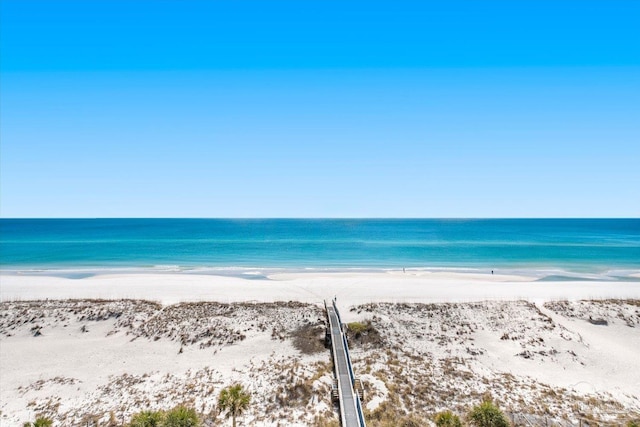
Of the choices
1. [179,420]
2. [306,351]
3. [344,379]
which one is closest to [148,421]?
[179,420]

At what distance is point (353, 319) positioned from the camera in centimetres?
3195

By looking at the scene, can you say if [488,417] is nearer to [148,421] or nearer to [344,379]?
[344,379]

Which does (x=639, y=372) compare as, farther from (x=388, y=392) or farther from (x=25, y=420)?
(x=25, y=420)

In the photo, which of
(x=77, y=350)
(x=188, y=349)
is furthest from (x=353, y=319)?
(x=77, y=350)

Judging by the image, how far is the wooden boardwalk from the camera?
1797 centimetres

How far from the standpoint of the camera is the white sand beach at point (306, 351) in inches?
797

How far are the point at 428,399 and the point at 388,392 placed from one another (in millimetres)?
2359

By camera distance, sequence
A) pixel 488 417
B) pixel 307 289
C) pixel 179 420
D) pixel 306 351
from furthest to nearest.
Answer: pixel 307 289
pixel 306 351
pixel 488 417
pixel 179 420

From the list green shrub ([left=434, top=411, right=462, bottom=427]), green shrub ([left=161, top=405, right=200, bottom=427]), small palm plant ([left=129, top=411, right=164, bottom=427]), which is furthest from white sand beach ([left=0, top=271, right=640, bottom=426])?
small palm plant ([left=129, top=411, right=164, bottom=427])

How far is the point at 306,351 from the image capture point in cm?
2620

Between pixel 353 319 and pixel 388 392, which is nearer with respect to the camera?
pixel 388 392

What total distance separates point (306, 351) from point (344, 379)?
522 centimetres

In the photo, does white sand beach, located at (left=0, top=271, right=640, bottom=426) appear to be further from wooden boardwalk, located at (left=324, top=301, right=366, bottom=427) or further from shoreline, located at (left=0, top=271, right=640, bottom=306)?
wooden boardwalk, located at (left=324, top=301, right=366, bottom=427)

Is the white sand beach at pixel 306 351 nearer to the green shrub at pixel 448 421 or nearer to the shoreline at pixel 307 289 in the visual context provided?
the shoreline at pixel 307 289
